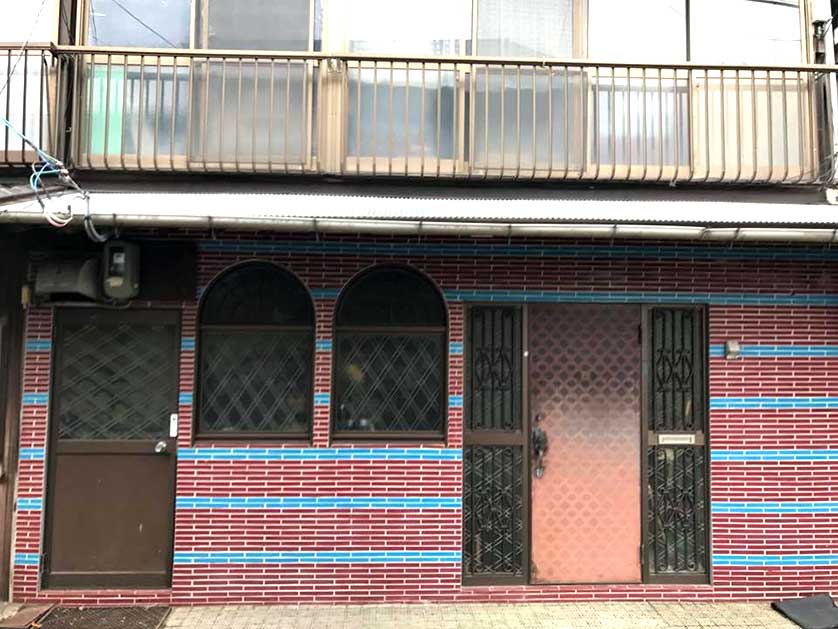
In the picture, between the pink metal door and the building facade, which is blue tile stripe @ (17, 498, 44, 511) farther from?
the pink metal door

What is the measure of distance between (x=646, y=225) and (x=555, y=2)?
99.9 inches

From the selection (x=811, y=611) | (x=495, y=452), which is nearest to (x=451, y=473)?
(x=495, y=452)

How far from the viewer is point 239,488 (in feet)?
18.1

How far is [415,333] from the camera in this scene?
5.74 m

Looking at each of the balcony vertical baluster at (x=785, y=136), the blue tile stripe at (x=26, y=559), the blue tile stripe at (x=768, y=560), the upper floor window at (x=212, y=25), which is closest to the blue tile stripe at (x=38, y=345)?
the blue tile stripe at (x=26, y=559)

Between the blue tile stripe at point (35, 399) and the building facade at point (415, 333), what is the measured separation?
0.06 ft

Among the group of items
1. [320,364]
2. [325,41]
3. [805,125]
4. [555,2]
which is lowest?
[320,364]

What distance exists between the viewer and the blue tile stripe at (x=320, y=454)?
5.53m

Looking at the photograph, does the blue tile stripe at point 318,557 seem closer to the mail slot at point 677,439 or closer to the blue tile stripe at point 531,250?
the mail slot at point 677,439

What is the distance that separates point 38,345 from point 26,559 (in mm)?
1811

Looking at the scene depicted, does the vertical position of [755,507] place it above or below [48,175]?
below

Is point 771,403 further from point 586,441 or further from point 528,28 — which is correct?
point 528,28

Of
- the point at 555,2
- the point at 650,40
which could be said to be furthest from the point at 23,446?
the point at 650,40

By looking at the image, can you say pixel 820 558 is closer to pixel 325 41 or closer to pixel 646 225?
pixel 646 225
